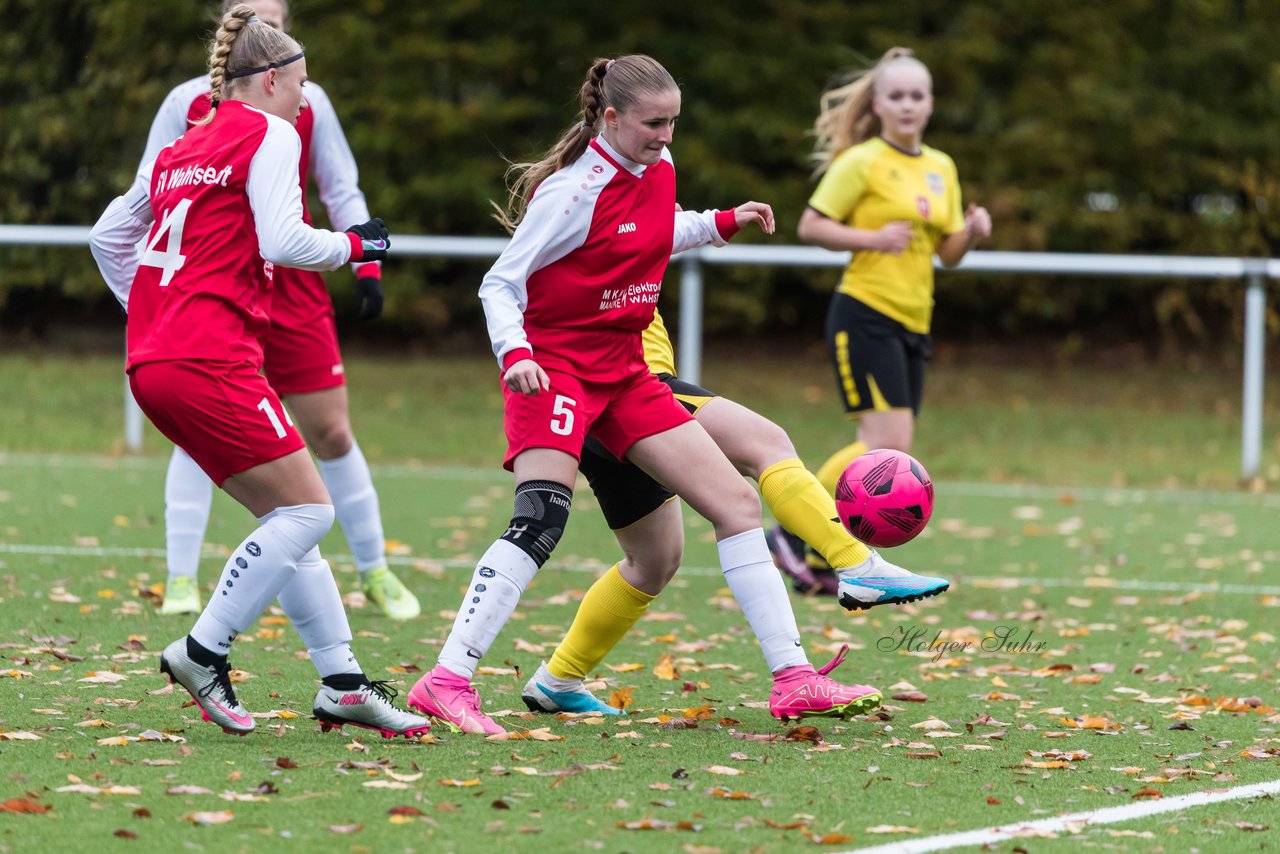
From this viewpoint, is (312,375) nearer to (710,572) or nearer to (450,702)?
(450,702)

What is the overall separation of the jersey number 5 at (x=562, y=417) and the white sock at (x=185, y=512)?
2.36 m

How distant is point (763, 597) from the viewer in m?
5.14

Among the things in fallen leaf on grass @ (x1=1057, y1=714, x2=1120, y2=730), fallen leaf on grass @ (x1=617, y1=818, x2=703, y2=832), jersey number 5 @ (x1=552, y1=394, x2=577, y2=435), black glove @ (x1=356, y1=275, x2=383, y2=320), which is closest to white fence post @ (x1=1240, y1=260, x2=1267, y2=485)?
black glove @ (x1=356, y1=275, x2=383, y2=320)

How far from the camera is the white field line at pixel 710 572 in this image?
27.3 ft

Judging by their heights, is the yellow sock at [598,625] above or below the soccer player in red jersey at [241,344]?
below

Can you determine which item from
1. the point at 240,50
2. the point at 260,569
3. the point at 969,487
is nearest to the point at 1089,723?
the point at 260,569

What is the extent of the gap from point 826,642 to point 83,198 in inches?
318

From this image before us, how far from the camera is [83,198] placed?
42.7 feet

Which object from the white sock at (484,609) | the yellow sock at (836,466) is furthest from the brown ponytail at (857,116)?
the white sock at (484,609)

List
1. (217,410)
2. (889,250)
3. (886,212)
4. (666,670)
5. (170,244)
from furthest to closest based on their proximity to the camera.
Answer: (886,212) < (889,250) < (666,670) < (170,244) < (217,410)

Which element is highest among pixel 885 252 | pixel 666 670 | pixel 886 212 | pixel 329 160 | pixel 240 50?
pixel 240 50

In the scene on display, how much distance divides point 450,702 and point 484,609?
0.26m

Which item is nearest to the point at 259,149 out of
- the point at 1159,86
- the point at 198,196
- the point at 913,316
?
the point at 198,196

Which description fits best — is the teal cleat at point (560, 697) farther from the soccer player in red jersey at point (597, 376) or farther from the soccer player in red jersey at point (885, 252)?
the soccer player in red jersey at point (885, 252)
